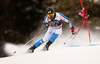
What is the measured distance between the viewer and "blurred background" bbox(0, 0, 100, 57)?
29.0ft

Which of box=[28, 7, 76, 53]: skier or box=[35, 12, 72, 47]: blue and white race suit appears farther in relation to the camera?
box=[35, 12, 72, 47]: blue and white race suit

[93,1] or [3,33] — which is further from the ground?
[93,1]

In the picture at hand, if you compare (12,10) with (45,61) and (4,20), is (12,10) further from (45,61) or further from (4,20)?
(45,61)

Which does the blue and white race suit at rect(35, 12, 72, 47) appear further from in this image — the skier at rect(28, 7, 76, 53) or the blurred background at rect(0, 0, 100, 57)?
the blurred background at rect(0, 0, 100, 57)

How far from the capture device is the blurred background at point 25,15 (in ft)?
29.0

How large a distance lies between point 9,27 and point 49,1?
3.99m

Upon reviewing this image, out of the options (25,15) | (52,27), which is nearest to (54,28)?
(52,27)

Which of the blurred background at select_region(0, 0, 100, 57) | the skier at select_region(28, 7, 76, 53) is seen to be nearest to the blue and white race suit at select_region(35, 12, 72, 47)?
the skier at select_region(28, 7, 76, 53)

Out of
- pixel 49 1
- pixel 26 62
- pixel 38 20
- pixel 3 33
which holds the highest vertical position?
pixel 49 1

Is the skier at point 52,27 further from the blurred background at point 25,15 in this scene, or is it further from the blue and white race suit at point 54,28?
the blurred background at point 25,15

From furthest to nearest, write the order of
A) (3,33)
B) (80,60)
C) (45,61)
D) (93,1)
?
(3,33)
(93,1)
(45,61)
(80,60)

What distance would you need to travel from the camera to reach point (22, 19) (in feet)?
39.3

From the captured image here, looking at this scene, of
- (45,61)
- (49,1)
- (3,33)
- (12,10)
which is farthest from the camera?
(12,10)

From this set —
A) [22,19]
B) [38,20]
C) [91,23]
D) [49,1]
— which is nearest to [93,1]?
[91,23]
